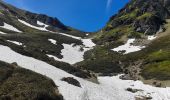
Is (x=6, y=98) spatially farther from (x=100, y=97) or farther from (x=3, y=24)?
(x=3, y=24)

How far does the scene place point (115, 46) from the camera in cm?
13775

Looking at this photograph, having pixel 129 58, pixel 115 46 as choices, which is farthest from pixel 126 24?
pixel 129 58

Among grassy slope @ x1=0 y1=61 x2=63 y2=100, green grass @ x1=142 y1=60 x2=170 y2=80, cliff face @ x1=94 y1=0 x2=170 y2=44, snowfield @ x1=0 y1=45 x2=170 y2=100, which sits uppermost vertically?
cliff face @ x1=94 y1=0 x2=170 y2=44

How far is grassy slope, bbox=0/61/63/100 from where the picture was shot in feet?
118

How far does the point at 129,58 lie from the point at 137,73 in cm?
2290

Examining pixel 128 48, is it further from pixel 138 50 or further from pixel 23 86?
pixel 23 86

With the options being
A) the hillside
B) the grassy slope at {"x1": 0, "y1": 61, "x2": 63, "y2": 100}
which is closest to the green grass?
the hillside

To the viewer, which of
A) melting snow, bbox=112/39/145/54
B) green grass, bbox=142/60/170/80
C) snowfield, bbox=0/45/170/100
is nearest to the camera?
snowfield, bbox=0/45/170/100

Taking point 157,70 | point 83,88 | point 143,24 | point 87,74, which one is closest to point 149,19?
point 143,24

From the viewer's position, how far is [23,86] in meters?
38.4

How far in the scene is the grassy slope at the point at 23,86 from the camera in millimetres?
35938

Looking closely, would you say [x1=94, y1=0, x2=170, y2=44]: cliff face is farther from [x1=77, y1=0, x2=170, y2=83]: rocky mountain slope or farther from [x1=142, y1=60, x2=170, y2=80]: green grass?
[x1=142, y1=60, x2=170, y2=80]: green grass

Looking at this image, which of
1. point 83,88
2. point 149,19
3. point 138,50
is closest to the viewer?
point 83,88

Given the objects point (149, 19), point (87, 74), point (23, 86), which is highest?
point (149, 19)
